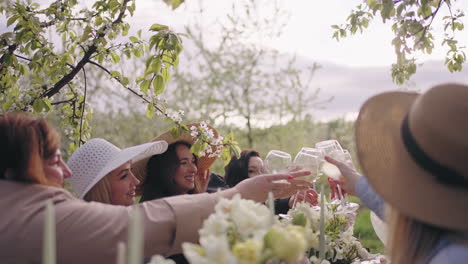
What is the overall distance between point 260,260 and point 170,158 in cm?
281

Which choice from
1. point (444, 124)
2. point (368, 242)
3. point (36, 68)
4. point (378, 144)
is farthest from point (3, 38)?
point (368, 242)

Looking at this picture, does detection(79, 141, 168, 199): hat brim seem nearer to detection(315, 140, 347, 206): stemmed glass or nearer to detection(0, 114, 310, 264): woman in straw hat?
detection(0, 114, 310, 264): woman in straw hat

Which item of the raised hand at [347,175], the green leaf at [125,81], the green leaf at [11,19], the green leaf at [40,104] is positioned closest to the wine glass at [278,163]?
the raised hand at [347,175]

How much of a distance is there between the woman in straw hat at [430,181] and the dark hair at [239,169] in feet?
12.7

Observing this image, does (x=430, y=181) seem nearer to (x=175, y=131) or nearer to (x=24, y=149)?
(x=24, y=149)

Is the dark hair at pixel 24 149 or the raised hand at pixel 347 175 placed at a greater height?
the dark hair at pixel 24 149

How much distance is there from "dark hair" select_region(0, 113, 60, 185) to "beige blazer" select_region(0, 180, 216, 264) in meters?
0.04

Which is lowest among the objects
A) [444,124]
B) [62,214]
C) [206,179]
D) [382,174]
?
[206,179]

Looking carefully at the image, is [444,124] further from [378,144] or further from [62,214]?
[62,214]

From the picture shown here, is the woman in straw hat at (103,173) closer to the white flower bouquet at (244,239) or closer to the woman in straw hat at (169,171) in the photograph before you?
the woman in straw hat at (169,171)

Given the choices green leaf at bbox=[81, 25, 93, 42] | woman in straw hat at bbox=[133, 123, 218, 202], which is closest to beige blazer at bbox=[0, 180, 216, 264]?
green leaf at bbox=[81, 25, 93, 42]

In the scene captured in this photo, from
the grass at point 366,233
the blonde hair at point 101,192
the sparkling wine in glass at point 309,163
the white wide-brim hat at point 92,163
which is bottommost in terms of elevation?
the grass at point 366,233

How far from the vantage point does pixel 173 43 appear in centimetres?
269

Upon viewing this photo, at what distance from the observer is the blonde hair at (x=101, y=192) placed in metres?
2.50
